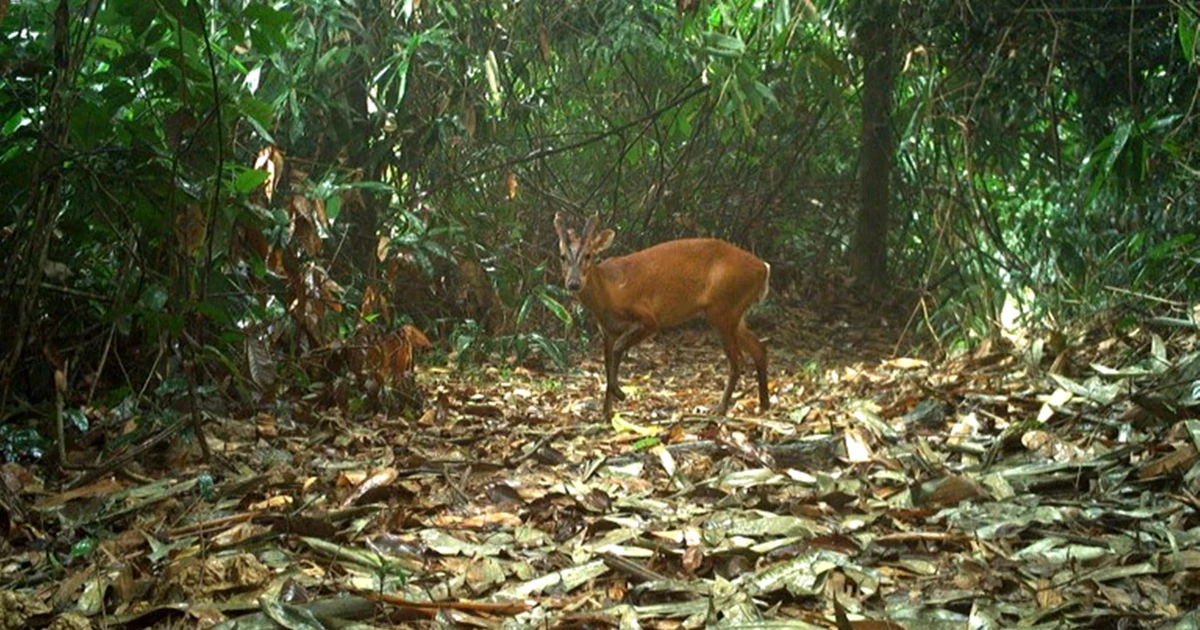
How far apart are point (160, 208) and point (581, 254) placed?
3017mm

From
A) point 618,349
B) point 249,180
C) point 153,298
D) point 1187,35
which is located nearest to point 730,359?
point 618,349

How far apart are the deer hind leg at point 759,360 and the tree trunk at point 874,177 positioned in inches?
98.4

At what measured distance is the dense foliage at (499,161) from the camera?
3.63 m

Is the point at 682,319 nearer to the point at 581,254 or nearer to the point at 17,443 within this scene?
the point at 581,254

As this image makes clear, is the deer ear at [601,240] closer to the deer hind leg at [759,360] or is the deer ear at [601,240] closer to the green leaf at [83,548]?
the deer hind leg at [759,360]

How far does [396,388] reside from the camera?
16.4ft

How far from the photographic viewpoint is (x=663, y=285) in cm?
664

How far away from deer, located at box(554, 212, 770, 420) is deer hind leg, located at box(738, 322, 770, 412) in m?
0.02

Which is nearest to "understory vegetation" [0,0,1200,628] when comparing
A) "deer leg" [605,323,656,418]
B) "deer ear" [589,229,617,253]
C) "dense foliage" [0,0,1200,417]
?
"dense foliage" [0,0,1200,417]

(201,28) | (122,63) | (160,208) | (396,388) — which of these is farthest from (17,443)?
(396,388)

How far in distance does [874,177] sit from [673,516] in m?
6.20

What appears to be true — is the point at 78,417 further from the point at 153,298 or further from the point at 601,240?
the point at 601,240

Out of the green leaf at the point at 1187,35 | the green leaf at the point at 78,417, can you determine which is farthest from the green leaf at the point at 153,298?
the green leaf at the point at 1187,35

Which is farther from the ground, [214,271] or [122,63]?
[122,63]
